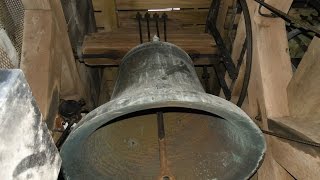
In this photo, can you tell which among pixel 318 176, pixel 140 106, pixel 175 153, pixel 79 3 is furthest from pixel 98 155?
pixel 79 3

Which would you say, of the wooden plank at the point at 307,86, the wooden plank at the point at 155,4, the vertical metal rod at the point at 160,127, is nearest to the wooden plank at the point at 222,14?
the wooden plank at the point at 155,4

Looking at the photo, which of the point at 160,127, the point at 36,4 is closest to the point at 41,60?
the point at 36,4

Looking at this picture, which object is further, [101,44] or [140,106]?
[101,44]

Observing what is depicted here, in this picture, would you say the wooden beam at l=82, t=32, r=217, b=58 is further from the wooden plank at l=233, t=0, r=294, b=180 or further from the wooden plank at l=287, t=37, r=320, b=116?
the wooden plank at l=287, t=37, r=320, b=116

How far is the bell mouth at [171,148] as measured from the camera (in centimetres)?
142

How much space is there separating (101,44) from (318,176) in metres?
1.55

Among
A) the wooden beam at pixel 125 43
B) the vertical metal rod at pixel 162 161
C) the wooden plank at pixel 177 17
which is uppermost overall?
the vertical metal rod at pixel 162 161

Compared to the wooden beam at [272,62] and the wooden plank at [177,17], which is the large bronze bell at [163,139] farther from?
the wooden plank at [177,17]

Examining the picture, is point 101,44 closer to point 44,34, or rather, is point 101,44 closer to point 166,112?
point 44,34

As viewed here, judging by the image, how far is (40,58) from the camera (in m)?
1.71

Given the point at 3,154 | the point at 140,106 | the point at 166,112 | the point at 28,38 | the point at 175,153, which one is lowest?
the point at 175,153

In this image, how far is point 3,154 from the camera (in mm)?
632

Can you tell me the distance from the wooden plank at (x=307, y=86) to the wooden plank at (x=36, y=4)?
3.76ft

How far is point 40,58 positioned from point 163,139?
0.71 meters
